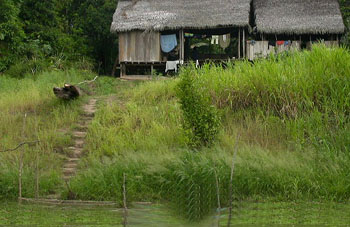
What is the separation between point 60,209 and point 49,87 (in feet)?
20.4

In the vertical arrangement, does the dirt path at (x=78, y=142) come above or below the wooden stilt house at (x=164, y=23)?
below

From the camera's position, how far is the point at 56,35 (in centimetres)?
1919

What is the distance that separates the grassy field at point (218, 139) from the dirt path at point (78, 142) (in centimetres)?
17

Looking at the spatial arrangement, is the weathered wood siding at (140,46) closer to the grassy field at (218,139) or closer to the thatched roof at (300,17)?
the thatched roof at (300,17)

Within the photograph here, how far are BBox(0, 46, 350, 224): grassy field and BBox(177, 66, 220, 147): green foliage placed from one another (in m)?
0.11

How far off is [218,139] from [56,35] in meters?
12.8

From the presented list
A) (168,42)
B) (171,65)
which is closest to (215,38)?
(168,42)

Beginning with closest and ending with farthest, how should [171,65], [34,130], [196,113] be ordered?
1. [196,113]
2. [34,130]
3. [171,65]

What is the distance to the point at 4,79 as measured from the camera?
46.5ft

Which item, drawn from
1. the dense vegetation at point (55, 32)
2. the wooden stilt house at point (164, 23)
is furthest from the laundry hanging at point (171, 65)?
the dense vegetation at point (55, 32)

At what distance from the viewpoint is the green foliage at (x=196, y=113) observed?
768 centimetres

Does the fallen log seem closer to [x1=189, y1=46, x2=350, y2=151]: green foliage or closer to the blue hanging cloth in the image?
[x1=189, y1=46, x2=350, y2=151]: green foliage

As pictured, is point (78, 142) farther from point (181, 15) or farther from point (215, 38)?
point (215, 38)

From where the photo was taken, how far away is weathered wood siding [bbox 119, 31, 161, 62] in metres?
18.0
